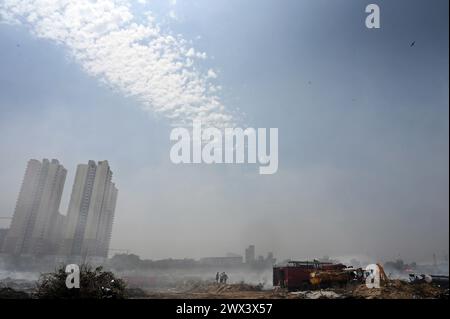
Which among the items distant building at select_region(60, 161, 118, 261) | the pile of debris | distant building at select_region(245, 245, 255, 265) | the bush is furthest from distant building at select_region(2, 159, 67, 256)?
the pile of debris

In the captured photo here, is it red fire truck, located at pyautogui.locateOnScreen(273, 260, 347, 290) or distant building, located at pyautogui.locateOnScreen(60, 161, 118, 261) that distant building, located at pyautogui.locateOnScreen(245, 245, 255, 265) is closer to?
distant building, located at pyautogui.locateOnScreen(60, 161, 118, 261)

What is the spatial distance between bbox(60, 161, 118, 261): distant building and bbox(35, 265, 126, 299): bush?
3173 centimetres

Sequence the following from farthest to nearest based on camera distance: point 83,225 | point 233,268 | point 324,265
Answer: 1. point 233,268
2. point 83,225
3. point 324,265

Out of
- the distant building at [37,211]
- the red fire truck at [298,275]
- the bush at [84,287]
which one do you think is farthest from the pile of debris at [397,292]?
the distant building at [37,211]

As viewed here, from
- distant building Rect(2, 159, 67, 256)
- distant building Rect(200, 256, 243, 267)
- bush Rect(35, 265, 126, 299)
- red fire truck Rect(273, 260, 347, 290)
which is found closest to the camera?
bush Rect(35, 265, 126, 299)

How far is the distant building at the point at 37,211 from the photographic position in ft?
137

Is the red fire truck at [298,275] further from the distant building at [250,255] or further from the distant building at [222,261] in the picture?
the distant building at [222,261]

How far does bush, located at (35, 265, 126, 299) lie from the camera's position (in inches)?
536

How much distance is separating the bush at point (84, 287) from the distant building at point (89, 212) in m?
31.7

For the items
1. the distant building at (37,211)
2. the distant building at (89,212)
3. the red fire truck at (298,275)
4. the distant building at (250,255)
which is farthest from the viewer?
the distant building at (250,255)

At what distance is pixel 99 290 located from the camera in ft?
47.6
